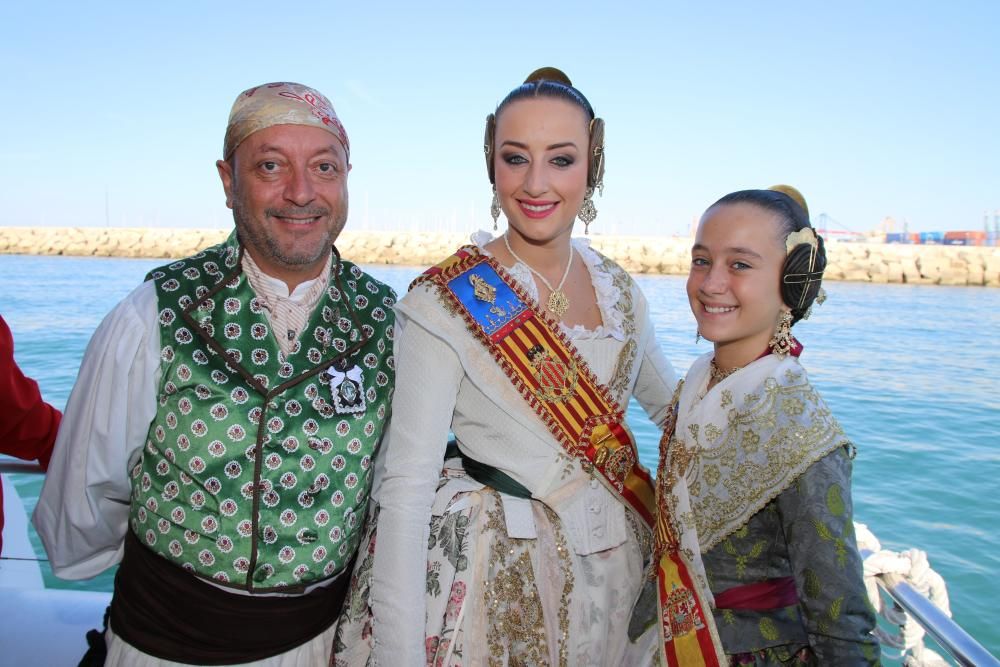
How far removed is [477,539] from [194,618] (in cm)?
64

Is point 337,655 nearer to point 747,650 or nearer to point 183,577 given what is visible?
point 183,577

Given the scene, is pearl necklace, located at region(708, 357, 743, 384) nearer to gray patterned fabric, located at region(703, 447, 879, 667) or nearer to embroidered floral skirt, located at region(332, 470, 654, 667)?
gray patterned fabric, located at region(703, 447, 879, 667)

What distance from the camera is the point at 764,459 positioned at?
53.9 inches

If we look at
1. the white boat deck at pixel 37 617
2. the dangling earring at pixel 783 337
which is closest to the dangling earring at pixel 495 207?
the dangling earring at pixel 783 337

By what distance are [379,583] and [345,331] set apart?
592 millimetres

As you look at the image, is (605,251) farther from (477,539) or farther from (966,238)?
(966,238)

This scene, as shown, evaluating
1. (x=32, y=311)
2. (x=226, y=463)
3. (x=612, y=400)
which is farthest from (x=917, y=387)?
(x=32, y=311)

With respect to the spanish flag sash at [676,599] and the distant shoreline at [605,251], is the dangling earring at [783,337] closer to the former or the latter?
the spanish flag sash at [676,599]

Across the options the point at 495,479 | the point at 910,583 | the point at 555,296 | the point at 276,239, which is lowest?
the point at 910,583

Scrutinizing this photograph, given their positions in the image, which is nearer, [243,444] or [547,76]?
[243,444]

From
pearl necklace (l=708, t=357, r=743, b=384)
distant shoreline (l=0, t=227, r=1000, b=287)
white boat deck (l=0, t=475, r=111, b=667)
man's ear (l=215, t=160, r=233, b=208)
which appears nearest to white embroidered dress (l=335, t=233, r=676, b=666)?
pearl necklace (l=708, t=357, r=743, b=384)

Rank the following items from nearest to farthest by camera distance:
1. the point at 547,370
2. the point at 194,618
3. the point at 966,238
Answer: the point at 194,618 → the point at 547,370 → the point at 966,238

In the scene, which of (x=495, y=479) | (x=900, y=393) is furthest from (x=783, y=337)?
(x=900, y=393)

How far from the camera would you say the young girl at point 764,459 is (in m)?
1.28
